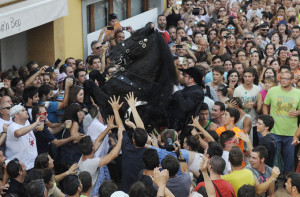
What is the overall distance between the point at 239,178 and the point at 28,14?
17.3 feet

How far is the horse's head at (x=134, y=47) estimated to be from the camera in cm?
745

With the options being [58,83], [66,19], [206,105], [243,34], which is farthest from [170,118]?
[243,34]

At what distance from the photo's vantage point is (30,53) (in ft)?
39.9

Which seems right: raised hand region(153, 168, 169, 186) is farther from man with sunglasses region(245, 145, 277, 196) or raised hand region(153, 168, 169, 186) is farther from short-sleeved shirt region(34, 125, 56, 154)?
short-sleeved shirt region(34, 125, 56, 154)

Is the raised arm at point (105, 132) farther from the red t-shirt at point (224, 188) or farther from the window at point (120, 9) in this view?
the window at point (120, 9)

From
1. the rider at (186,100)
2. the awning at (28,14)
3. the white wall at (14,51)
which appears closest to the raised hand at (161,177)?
the rider at (186,100)

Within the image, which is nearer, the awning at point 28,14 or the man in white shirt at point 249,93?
the awning at point 28,14

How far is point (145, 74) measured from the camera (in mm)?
7477

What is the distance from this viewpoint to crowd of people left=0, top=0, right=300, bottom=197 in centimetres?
621

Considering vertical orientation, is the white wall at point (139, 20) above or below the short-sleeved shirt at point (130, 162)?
below

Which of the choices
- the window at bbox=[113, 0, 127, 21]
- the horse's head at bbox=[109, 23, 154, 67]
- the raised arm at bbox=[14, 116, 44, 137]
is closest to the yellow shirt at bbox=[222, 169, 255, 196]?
the horse's head at bbox=[109, 23, 154, 67]

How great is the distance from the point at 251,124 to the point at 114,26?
16.1 feet

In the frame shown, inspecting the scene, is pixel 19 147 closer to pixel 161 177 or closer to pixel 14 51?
pixel 161 177

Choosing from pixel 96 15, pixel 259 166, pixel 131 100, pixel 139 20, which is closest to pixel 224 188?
pixel 259 166
